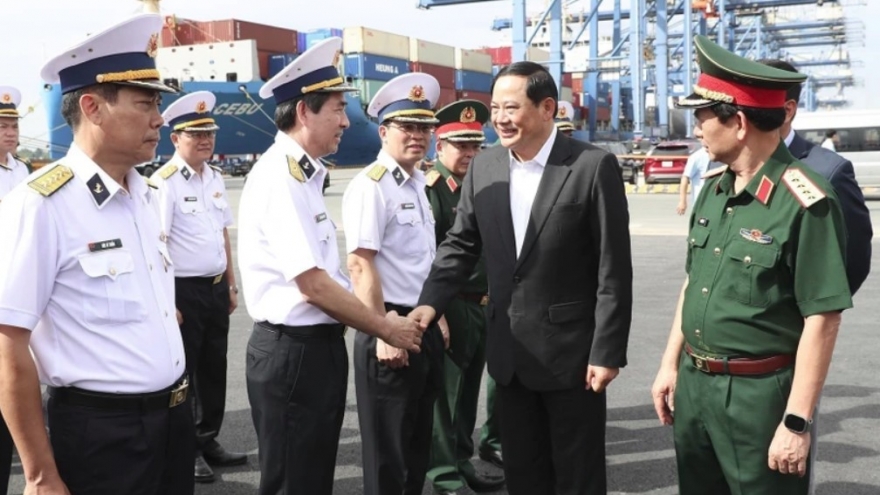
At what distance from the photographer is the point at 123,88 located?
2.32 m

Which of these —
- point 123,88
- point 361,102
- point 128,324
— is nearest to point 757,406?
point 128,324

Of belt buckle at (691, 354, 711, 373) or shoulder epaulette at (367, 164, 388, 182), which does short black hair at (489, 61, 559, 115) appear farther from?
belt buckle at (691, 354, 711, 373)

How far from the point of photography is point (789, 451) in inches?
93.1

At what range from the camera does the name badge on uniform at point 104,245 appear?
7.23 ft

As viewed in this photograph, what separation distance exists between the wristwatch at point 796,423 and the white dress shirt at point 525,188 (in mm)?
1058

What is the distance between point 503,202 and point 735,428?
3.64ft

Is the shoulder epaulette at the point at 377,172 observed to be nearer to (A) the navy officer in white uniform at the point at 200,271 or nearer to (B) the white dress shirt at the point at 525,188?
(B) the white dress shirt at the point at 525,188

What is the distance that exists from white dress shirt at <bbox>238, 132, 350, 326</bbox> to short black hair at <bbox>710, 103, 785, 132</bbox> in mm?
1425

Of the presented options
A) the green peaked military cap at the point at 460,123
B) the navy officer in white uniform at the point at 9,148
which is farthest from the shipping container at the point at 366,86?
the green peaked military cap at the point at 460,123

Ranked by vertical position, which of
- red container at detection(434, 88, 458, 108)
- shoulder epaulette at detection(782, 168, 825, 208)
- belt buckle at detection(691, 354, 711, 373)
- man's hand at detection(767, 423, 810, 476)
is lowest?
man's hand at detection(767, 423, 810, 476)

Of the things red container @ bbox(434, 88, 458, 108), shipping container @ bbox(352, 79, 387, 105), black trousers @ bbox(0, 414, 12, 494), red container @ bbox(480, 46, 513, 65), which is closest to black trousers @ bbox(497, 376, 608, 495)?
black trousers @ bbox(0, 414, 12, 494)

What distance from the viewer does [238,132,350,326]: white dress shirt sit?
288 centimetres

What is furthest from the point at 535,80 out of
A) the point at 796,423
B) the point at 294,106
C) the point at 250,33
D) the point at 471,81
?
the point at 471,81

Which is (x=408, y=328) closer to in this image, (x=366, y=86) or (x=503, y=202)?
(x=503, y=202)
